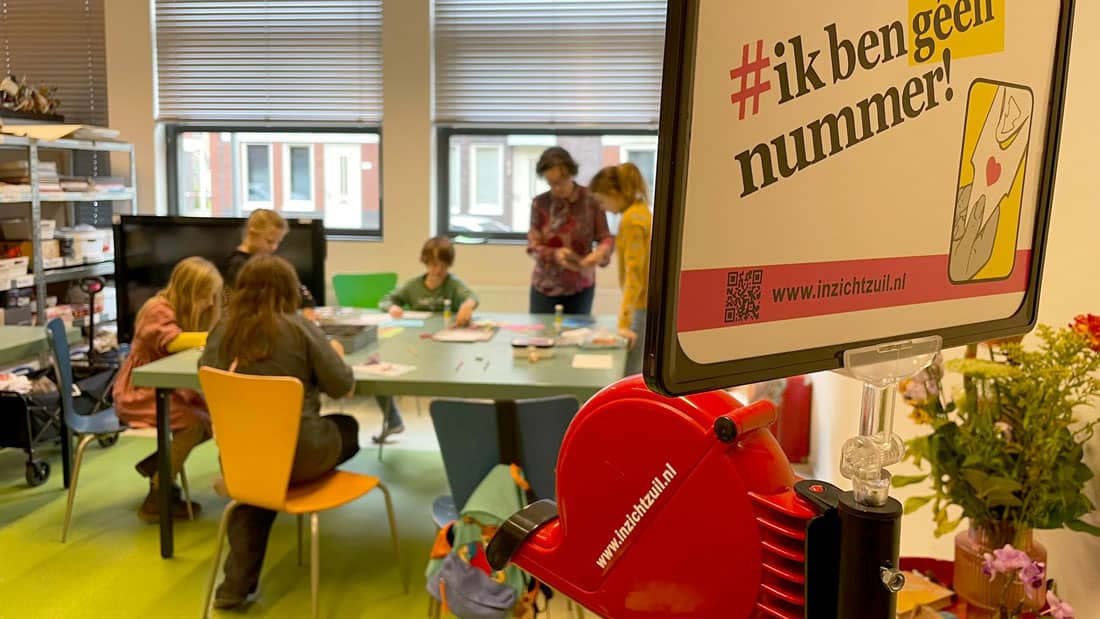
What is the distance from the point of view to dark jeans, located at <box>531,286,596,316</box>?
475 cm

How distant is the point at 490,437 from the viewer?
2.29 meters

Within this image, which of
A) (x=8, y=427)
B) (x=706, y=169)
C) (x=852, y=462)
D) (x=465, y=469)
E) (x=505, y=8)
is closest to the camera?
(x=706, y=169)

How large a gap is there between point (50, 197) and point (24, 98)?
0.81m

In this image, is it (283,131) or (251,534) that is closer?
(251,534)

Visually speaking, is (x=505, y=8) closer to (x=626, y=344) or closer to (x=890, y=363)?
(x=626, y=344)

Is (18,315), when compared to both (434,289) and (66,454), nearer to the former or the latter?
(66,454)

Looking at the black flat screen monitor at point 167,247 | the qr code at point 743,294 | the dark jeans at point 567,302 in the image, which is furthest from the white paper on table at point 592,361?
the qr code at point 743,294

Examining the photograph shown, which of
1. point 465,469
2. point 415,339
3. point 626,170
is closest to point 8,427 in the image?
point 415,339

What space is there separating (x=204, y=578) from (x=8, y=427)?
4.78ft

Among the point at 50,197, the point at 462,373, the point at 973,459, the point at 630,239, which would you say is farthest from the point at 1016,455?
the point at 50,197

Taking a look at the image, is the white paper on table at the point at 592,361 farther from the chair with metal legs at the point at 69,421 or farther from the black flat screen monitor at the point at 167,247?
the chair with metal legs at the point at 69,421

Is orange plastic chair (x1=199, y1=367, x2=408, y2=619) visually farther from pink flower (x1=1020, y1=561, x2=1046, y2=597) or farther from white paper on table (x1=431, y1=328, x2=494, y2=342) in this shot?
pink flower (x1=1020, y1=561, x2=1046, y2=597)

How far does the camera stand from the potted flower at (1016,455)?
1.26 meters

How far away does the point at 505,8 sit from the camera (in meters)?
5.38
